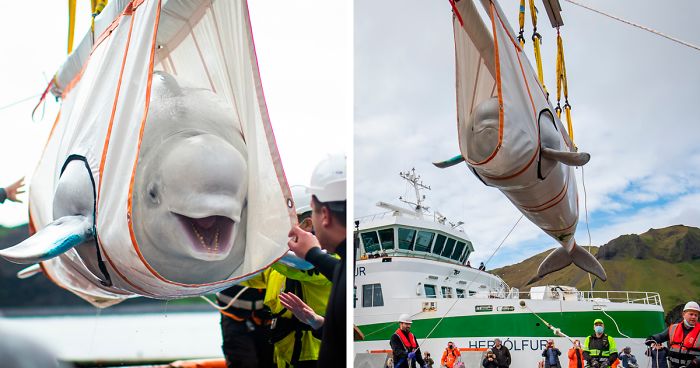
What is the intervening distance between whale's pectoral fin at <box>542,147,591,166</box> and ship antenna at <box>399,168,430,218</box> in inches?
20.7

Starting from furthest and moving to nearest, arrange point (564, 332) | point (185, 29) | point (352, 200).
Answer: point (564, 332), point (352, 200), point (185, 29)

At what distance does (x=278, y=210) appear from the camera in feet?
6.61

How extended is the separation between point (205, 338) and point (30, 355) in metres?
0.57

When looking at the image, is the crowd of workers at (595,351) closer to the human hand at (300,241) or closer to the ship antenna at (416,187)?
the ship antenna at (416,187)

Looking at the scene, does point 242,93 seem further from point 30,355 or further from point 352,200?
point 30,355

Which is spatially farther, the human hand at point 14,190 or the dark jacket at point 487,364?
the dark jacket at point 487,364

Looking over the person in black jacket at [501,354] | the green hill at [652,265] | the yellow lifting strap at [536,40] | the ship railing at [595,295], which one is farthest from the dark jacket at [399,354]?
the yellow lifting strap at [536,40]

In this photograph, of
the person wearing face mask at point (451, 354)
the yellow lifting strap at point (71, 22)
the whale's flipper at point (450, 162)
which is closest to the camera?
the yellow lifting strap at point (71, 22)

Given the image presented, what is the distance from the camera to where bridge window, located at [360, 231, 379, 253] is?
8.30ft

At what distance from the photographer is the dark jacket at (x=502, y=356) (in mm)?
2561

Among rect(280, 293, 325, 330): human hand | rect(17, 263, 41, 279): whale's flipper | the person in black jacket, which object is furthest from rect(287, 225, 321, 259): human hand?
the person in black jacket

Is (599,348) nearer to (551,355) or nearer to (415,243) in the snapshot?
(551,355)

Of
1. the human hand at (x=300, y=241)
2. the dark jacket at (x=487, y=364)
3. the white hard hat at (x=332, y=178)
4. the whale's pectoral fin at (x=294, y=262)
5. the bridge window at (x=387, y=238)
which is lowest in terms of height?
Result: the dark jacket at (x=487, y=364)

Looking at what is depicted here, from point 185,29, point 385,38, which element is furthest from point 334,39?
point 185,29
